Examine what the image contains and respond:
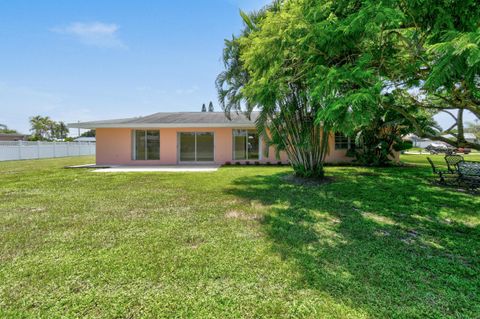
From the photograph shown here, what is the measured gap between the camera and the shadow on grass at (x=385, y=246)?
2526 mm

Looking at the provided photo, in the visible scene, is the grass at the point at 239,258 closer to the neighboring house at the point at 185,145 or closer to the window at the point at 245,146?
the neighboring house at the point at 185,145

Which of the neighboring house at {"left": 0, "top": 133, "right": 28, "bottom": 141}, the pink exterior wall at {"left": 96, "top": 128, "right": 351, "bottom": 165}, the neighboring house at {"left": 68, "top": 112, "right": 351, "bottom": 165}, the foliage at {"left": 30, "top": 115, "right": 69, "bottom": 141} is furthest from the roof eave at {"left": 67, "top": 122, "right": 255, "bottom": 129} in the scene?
the foliage at {"left": 30, "top": 115, "right": 69, "bottom": 141}

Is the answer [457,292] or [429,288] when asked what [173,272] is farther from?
[457,292]

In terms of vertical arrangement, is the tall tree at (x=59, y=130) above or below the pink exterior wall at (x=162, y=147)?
above

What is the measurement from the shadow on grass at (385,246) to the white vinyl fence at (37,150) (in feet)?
78.2

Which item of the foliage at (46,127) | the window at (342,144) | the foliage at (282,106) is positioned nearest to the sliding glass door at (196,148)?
the foliage at (282,106)

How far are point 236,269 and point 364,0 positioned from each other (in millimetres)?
4890

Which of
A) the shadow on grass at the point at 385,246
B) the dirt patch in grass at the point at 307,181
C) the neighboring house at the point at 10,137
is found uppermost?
the neighboring house at the point at 10,137

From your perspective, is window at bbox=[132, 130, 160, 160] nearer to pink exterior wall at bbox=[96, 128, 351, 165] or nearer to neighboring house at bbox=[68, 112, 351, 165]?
neighboring house at bbox=[68, 112, 351, 165]

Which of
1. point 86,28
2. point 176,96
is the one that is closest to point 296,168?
point 86,28

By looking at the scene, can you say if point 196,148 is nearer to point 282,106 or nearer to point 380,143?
point 282,106

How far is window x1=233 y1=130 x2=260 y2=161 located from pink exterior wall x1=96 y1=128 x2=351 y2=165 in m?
0.37

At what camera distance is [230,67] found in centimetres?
1047

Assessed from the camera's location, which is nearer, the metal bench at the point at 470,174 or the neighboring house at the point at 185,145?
the metal bench at the point at 470,174
